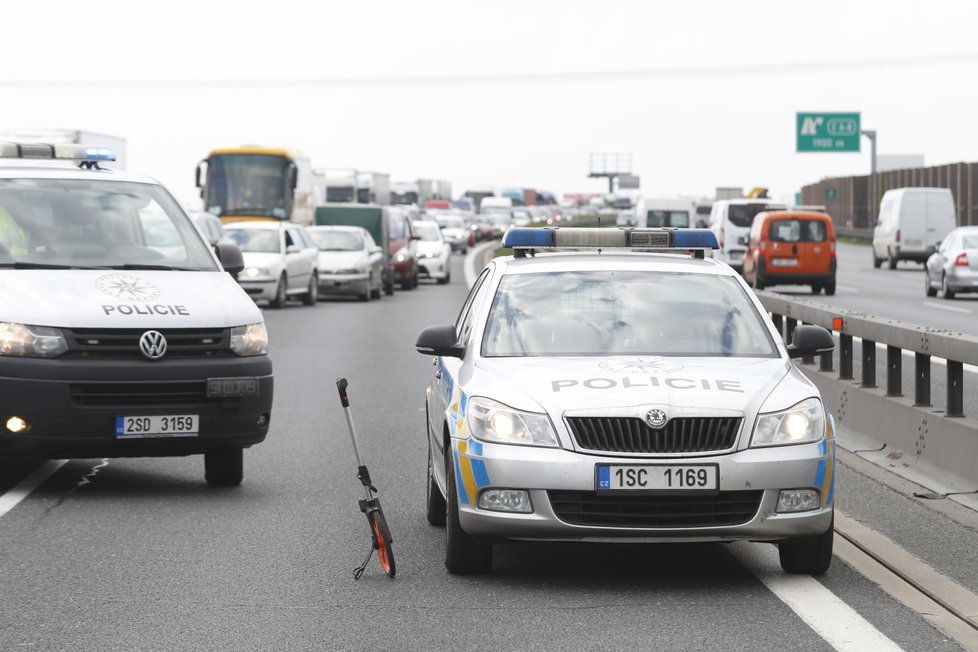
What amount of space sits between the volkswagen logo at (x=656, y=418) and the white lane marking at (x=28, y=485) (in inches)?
147

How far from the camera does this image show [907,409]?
36.5 feet

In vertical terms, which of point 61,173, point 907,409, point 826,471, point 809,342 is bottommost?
point 907,409

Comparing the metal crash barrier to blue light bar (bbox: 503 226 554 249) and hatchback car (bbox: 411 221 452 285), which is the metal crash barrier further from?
hatchback car (bbox: 411 221 452 285)

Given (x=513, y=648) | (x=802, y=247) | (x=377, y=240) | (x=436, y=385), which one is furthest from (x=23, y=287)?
(x=377, y=240)

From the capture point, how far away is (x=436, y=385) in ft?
29.1

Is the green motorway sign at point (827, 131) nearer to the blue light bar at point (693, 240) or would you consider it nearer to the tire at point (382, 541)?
the blue light bar at point (693, 240)

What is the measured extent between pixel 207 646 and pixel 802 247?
107ft

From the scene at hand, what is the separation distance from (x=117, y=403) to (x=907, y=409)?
15.7 ft

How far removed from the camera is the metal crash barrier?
9.88 metres

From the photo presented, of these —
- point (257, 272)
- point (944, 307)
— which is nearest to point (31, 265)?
point (257, 272)

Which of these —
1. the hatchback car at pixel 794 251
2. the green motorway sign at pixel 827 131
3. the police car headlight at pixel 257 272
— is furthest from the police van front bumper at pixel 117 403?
the green motorway sign at pixel 827 131

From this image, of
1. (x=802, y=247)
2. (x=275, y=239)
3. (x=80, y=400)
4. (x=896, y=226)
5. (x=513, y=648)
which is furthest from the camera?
(x=896, y=226)

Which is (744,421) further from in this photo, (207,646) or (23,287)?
(23,287)

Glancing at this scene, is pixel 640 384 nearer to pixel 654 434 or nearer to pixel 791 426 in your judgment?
pixel 654 434
